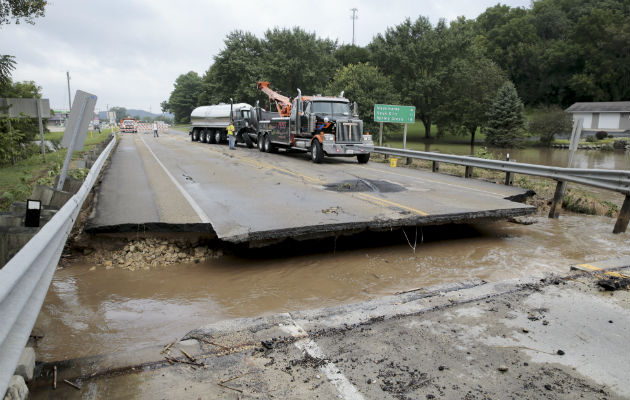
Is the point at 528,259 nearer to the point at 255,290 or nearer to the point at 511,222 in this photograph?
the point at 511,222

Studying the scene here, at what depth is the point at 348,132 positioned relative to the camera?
1738cm

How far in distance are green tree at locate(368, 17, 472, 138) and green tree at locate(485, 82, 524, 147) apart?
7.69 m

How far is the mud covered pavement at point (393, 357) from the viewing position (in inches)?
115

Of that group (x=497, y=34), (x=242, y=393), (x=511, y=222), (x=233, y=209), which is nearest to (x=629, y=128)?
(x=497, y=34)

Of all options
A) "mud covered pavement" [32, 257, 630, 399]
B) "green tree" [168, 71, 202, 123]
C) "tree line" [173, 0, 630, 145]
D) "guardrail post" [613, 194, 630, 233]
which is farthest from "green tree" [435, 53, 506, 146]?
"green tree" [168, 71, 202, 123]

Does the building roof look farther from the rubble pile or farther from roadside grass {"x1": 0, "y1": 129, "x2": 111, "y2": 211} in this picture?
the rubble pile

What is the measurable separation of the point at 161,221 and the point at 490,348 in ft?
17.4

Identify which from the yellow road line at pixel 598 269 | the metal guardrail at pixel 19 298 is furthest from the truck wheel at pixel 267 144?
the metal guardrail at pixel 19 298

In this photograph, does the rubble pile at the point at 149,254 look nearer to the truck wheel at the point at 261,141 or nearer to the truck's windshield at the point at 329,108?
the truck's windshield at the point at 329,108

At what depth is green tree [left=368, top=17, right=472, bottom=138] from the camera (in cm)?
4728

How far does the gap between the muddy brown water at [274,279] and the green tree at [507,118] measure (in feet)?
117

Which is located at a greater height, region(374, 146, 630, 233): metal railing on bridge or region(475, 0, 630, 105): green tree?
region(475, 0, 630, 105): green tree

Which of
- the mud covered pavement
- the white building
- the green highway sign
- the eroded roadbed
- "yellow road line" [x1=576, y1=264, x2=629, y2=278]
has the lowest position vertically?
the mud covered pavement

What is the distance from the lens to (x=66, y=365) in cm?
316
